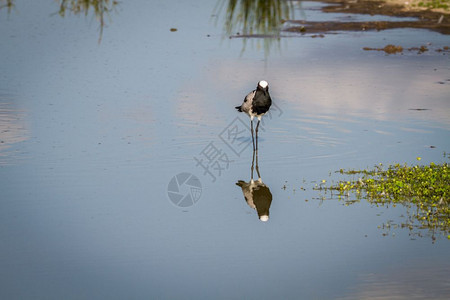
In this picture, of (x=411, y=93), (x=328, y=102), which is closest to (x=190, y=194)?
(x=328, y=102)

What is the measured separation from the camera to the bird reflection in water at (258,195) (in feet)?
34.0

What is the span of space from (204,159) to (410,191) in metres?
3.48

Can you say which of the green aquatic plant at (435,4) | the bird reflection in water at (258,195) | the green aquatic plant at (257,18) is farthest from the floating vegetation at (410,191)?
the green aquatic plant at (435,4)

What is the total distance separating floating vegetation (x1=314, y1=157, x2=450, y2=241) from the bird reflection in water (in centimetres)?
76

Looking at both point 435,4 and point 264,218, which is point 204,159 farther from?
point 435,4

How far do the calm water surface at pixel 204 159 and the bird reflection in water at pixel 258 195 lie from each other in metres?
0.10

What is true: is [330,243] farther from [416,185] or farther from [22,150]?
[22,150]

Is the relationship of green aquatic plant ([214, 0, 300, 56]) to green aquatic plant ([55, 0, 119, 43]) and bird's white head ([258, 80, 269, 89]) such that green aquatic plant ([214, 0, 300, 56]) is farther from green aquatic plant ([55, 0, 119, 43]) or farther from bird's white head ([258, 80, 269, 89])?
bird's white head ([258, 80, 269, 89])

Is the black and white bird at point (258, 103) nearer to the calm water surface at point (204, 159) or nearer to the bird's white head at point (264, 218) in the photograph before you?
the calm water surface at point (204, 159)

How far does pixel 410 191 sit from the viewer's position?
34.4 ft

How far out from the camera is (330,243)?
9.07m

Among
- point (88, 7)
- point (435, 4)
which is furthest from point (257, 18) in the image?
point (435, 4)

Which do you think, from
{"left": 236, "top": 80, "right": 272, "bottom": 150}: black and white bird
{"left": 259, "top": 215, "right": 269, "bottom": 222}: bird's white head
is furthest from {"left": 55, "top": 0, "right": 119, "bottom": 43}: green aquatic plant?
{"left": 259, "top": 215, "right": 269, "bottom": 222}: bird's white head

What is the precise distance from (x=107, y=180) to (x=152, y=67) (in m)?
8.53
